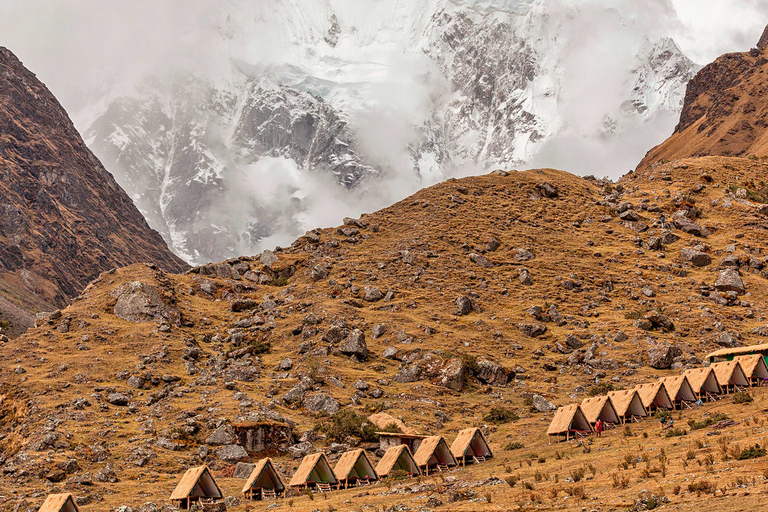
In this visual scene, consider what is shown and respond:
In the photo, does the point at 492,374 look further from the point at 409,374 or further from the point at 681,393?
the point at 681,393

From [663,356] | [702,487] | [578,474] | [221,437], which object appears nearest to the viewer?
[702,487]

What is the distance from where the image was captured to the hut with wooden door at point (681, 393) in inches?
1909

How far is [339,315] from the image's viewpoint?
76938 mm

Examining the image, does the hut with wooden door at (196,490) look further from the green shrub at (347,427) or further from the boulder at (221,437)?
the green shrub at (347,427)

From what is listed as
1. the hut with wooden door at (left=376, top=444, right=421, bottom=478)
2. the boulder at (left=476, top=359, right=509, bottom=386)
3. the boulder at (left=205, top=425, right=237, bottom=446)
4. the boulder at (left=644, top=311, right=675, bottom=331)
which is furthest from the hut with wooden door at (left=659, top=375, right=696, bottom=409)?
the boulder at (left=205, top=425, right=237, bottom=446)

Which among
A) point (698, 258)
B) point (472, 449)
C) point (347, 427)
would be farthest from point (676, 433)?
point (698, 258)

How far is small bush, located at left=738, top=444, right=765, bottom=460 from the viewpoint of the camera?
27.1 metres

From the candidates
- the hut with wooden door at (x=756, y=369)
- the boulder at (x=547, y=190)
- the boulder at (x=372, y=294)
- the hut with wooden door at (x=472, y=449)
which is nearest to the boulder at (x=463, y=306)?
the boulder at (x=372, y=294)

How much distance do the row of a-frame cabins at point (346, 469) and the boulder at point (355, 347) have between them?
75.1 ft

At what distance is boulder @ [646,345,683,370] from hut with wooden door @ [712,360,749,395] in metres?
15.0

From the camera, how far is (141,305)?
77.7 metres

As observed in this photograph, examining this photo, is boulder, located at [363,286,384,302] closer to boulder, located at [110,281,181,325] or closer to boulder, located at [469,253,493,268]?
boulder, located at [469,253,493,268]

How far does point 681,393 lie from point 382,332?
109 feet

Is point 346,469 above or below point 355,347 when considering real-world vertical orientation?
below
